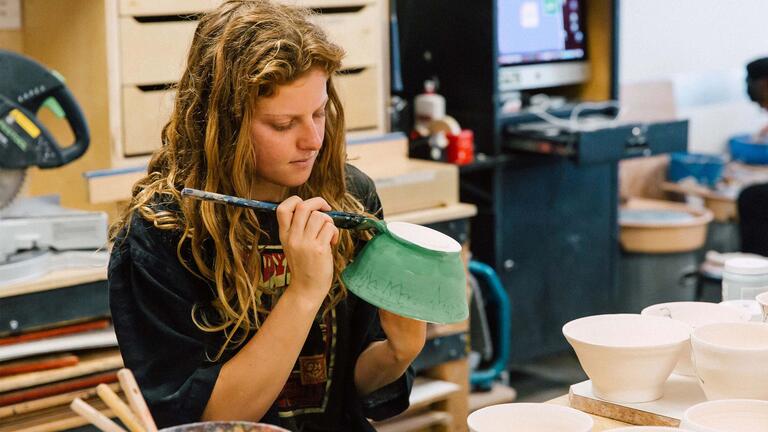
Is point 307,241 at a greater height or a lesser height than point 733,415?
greater

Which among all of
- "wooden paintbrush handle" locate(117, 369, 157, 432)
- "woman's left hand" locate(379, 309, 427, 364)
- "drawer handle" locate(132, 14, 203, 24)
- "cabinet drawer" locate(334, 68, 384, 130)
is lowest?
"woman's left hand" locate(379, 309, 427, 364)

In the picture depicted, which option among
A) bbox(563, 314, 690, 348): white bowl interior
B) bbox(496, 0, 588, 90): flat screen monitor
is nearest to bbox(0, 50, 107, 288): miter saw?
bbox(563, 314, 690, 348): white bowl interior

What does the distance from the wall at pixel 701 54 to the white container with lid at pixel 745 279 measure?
360 centimetres

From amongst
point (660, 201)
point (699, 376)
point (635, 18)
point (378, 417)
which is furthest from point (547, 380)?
point (699, 376)

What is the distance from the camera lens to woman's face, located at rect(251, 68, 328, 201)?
1.67m

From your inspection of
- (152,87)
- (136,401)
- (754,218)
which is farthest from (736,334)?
(754,218)

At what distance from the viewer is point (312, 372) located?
6.15ft

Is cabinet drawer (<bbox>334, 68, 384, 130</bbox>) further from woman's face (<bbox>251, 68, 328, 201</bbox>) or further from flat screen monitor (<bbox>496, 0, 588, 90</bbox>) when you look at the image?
woman's face (<bbox>251, 68, 328, 201</bbox>)

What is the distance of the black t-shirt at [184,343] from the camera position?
1646 mm

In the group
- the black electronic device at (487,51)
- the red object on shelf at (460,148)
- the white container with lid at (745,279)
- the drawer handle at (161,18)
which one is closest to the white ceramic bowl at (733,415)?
the white container with lid at (745,279)

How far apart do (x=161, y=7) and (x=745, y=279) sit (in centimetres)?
167

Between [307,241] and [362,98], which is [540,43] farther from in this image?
[307,241]

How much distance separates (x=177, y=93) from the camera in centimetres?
179

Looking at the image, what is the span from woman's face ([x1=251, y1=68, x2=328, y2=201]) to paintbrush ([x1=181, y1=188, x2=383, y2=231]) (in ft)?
0.30
